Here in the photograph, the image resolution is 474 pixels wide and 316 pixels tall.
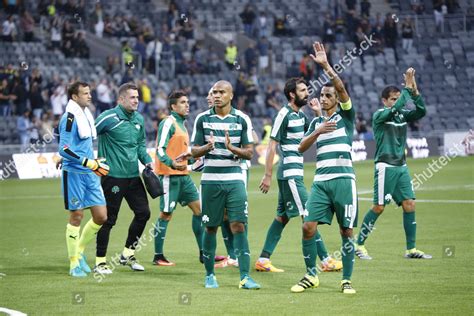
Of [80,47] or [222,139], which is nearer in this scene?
[222,139]

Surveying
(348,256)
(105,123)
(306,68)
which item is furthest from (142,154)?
(306,68)

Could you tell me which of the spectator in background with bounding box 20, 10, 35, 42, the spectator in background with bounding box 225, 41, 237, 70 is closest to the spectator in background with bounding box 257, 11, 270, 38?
the spectator in background with bounding box 225, 41, 237, 70

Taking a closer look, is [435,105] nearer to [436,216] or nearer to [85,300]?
[436,216]

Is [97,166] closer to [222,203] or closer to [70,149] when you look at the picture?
[70,149]

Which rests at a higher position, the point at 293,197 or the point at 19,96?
the point at 293,197

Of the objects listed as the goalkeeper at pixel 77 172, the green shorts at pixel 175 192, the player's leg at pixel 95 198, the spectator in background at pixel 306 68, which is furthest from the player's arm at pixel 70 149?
the spectator in background at pixel 306 68

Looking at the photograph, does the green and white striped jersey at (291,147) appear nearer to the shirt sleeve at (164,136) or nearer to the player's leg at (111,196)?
the shirt sleeve at (164,136)

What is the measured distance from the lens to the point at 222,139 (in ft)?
38.0

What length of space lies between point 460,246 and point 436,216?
14.4 feet

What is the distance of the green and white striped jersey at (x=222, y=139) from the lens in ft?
38.0

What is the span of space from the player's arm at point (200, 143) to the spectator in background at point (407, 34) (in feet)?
114

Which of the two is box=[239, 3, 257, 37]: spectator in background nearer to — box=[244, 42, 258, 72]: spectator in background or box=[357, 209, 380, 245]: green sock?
box=[244, 42, 258, 72]: spectator in background

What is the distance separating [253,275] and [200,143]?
2.11m

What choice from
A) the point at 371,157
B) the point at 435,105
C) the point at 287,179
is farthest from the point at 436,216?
the point at 435,105
